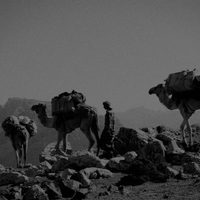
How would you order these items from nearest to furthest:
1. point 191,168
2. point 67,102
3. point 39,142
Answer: point 191,168 < point 67,102 < point 39,142

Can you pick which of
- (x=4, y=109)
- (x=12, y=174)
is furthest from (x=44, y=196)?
(x=4, y=109)

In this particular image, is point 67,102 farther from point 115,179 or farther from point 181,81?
point 115,179

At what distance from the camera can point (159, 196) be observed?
26.9 feet

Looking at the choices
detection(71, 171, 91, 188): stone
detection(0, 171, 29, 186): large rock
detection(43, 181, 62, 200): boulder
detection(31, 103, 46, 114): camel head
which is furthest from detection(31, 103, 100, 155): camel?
detection(43, 181, 62, 200): boulder

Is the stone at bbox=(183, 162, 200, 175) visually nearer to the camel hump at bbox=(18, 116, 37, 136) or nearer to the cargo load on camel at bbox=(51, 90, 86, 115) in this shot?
the cargo load on camel at bbox=(51, 90, 86, 115)

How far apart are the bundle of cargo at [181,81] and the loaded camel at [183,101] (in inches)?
15.3

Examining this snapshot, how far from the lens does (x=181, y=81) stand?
15211 millimetres

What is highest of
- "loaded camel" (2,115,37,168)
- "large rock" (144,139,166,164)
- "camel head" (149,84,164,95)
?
"camel head" (149,84,164,95)

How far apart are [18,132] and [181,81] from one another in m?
7.51

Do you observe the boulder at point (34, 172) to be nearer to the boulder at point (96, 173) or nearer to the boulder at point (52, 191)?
the boulder at point (96, 173)

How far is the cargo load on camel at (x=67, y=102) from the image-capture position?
1683 cm

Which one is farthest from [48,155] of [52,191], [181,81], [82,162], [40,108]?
[52,191]

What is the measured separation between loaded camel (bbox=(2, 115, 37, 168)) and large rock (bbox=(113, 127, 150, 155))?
4276mm

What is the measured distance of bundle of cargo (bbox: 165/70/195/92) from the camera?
14989 mm
